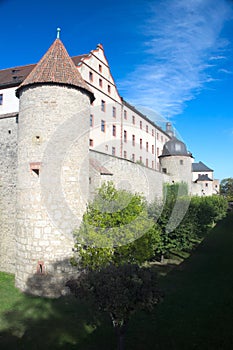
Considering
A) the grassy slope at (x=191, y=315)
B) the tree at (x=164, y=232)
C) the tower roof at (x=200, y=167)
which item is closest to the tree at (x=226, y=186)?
the tower roof at (x=200, y=167)

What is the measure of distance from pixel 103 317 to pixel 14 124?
11.0 meters

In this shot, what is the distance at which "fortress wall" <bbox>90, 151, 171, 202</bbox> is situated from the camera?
15.8 metres

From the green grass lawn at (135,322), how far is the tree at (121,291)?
123cm

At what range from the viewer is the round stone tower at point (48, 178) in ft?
40.4

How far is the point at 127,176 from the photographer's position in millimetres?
21344

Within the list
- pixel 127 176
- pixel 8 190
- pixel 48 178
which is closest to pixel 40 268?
pixel 48 178

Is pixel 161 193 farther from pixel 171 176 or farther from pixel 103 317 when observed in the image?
pixel 103 317

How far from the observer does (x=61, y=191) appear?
12.6 meters

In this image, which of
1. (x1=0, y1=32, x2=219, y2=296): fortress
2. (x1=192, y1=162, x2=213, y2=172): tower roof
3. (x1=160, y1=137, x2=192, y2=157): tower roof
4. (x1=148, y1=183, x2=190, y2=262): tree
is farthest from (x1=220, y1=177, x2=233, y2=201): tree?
(x1=0, y1=32, x2=219, y2=296): fortress

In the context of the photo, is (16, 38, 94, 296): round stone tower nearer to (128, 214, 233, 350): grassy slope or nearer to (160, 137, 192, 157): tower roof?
(128, 214, 233, 350): grassy slope

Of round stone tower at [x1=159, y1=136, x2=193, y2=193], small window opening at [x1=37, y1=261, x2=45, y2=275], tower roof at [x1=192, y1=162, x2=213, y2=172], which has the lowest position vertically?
small window opening at [x1=37, y1=261, x2=45, y2=275]

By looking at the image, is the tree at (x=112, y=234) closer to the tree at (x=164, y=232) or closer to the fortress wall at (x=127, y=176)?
the fortress wall at (x=127, y=176)

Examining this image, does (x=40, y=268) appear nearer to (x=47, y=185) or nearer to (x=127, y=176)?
(x=47, y=185)

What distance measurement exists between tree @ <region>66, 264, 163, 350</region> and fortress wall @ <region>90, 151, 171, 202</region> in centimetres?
796
